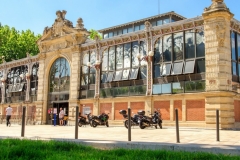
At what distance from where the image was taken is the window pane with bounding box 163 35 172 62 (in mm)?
21456

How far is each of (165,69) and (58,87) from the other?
1273 cm

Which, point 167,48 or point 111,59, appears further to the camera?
point 111,59

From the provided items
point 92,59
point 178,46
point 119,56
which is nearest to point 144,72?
point 119,56

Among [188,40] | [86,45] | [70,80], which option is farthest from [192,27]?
[70,80]

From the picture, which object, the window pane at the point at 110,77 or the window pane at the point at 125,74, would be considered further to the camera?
the window pane at the point at 110,77

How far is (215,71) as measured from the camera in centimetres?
1856

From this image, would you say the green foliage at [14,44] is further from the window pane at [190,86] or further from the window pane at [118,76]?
the window pane at [190,86]

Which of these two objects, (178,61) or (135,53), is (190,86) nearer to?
(178,61)

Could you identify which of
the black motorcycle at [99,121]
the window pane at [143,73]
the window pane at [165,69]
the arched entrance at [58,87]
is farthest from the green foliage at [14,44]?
the window pane at [165,69]

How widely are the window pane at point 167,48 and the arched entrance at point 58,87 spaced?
1100 centimetres

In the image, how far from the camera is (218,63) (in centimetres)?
1848

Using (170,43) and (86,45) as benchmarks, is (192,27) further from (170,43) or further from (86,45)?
(86,45)

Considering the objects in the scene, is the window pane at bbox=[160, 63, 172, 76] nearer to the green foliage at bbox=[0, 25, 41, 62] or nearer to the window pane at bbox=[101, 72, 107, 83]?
the window pane at bbox=[101, 72, 107, 83]

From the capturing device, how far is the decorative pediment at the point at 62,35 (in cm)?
2777
